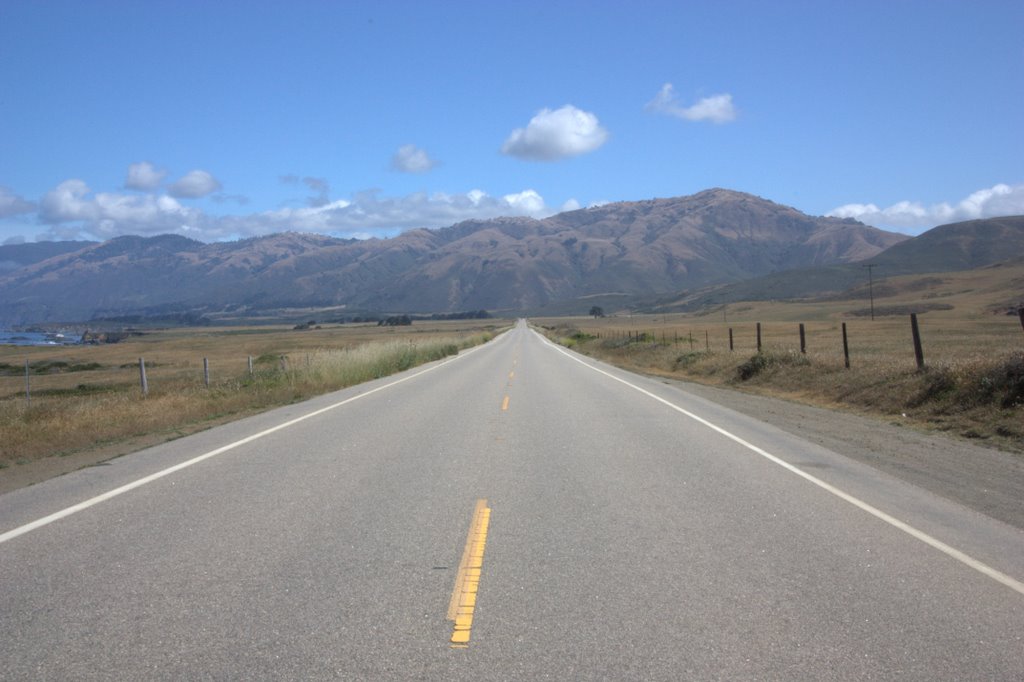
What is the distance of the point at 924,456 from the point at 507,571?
8.27 meters

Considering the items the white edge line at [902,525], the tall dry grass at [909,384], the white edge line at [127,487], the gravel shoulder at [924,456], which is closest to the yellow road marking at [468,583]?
the white edge line at [902,525]

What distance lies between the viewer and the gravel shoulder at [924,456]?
333 inches

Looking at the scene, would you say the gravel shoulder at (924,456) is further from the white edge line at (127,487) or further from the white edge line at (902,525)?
the white edge line at (127,487)

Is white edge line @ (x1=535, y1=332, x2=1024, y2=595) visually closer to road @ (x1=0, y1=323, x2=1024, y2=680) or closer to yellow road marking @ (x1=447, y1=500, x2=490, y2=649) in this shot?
road @ (x1=0, y1=323, x2=1024, y2=680)

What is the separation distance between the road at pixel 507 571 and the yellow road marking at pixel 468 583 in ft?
0.15

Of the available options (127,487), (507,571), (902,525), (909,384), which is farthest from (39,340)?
(902,525)

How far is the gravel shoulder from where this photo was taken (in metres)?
8.47

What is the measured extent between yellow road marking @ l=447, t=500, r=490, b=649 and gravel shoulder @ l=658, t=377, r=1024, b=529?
5.06 m

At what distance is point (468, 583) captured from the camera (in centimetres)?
538

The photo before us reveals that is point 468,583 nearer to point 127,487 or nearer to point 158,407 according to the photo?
point 127,487

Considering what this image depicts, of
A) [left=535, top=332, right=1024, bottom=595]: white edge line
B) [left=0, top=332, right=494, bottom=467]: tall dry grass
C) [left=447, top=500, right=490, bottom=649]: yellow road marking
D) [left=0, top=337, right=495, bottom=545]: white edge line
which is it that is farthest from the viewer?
[left=0, top=332, right=494, bottom=467]: tall dry grass

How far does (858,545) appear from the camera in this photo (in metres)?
6.34

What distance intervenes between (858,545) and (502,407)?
1108cm

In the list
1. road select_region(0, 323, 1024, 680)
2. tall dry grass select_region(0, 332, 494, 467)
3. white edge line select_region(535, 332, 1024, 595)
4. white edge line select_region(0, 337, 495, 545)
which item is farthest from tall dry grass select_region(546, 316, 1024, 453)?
tall dry grass select_region(0, 332, 494, 467)
